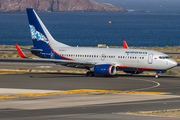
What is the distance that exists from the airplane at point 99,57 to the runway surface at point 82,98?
3.05 metres

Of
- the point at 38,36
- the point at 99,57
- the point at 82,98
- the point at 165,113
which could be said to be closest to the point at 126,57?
the point at 99,57

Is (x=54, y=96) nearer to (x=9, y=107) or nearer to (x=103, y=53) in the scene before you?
(x=9, y=107)

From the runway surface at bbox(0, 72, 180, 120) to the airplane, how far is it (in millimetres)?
3050

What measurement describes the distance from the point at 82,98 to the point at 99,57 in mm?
18412

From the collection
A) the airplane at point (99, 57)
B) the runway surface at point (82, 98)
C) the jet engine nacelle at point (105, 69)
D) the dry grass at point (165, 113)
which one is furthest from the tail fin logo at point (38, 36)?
the dry grass at point (165, 113)

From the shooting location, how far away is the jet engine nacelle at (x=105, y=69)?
141 feet

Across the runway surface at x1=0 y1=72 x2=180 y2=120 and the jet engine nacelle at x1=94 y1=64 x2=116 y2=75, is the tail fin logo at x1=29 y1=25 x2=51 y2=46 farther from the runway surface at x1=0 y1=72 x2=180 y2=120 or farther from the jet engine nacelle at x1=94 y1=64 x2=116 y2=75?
the jet engine nacelle at x1=94 y1=64 x2=116 y2=75

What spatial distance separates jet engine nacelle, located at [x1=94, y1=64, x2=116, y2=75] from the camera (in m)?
43.1

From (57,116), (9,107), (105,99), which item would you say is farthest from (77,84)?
(57,116)

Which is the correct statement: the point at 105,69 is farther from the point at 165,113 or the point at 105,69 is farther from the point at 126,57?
the point at 165,113

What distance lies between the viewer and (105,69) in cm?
4328

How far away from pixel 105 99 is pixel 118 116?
7.42m

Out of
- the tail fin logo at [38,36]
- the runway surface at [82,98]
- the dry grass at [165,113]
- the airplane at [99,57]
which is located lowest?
the runway surface at [82,98]

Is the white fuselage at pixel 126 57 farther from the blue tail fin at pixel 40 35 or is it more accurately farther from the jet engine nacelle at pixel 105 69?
the blue tail fin at pixel 40 35
